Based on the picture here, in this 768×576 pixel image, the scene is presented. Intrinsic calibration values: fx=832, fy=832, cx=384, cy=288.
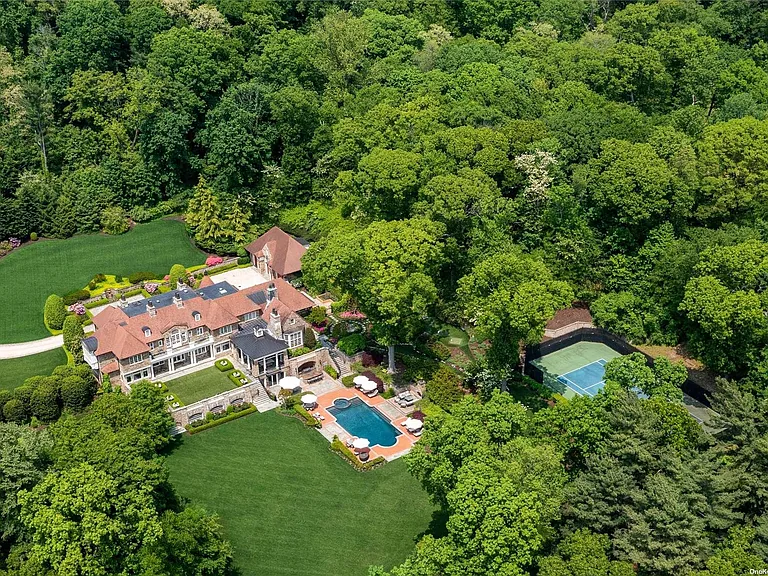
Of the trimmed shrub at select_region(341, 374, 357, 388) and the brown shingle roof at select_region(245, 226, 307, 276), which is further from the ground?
the brown shingle roof at select_region(245, 226, 307, 276)

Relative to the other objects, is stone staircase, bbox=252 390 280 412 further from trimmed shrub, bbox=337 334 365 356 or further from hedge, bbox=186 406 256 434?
trimmed shrub, bbox=337 334 365 356

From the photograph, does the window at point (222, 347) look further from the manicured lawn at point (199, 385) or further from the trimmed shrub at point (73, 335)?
the trimmed shrub at point (73, 335)

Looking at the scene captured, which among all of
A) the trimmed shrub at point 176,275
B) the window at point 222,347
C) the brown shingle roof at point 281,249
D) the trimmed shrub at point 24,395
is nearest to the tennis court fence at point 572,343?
the brown shingle roof at point 281,249

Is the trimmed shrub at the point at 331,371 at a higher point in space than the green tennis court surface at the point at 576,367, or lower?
lower

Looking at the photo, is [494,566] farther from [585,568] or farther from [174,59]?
[174,59]

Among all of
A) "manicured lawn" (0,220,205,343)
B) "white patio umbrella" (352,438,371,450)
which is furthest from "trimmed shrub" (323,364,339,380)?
"manicured lawn" (0,220,205,343)

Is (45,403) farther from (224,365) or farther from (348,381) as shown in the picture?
(348,381)


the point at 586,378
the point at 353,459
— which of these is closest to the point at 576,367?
the point at 586,378
